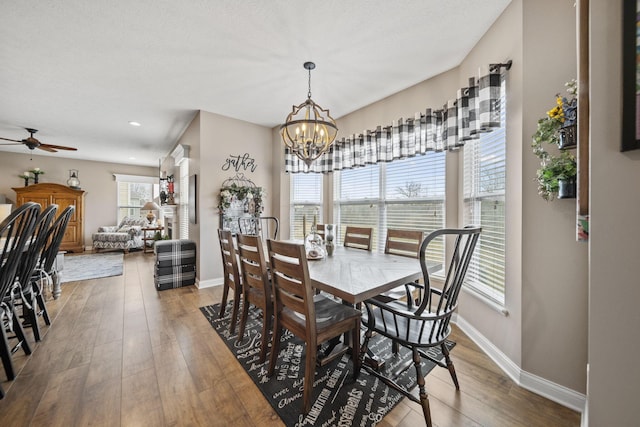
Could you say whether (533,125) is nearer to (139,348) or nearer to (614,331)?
(614,331)

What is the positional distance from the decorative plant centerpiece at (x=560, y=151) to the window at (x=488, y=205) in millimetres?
465

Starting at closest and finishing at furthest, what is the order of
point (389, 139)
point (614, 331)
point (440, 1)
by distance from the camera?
point (614, 331), point (440, 1), point (389, 139)

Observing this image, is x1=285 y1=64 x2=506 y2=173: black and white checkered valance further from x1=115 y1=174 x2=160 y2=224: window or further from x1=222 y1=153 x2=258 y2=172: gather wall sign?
x1=115 y1=174 x2=160 y2=224: window

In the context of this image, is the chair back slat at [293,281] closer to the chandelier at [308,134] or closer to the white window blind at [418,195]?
the chandelier at [308,134]

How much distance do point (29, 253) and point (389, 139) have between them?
3.63 metres

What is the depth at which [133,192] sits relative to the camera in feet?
24.8

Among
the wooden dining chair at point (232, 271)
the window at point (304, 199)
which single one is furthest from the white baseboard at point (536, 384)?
the window at point (304, 199)

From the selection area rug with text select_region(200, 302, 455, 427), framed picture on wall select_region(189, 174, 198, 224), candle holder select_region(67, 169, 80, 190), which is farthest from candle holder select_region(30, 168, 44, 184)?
area rug with text select_region(200, 302, 455, 427)

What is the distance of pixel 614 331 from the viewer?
30.3 inches

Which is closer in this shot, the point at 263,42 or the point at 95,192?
the point at 263,42

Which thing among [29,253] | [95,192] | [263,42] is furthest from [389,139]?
[95,192]

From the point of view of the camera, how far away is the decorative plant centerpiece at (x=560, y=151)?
128cm

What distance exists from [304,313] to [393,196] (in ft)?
7.39

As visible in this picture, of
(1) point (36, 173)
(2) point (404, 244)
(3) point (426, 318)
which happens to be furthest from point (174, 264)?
(1) point (36, 173)
